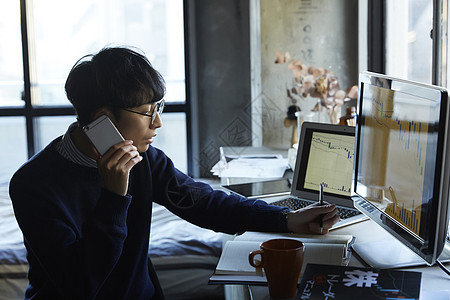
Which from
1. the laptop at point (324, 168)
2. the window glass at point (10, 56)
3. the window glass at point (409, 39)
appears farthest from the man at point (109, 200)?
the window glass at point (10, 56)

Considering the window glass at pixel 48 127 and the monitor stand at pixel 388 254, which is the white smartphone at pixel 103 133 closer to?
the monitor stand at pixel 388 254

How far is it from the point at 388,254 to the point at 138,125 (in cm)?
63

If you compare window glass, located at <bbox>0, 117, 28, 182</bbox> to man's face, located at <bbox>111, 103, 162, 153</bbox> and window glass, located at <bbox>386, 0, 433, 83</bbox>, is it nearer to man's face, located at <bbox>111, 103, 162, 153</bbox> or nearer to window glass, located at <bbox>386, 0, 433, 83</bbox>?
window glass, located at <bbox>386, 0, 433, 83</bbox>

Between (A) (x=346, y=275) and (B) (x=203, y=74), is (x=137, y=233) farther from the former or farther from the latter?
(B) (x=203, y=74)

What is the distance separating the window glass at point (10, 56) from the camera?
10.9 feet

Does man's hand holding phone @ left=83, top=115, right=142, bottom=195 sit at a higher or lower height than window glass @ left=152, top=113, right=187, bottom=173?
higher

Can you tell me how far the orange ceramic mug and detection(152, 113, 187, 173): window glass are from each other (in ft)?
8.48

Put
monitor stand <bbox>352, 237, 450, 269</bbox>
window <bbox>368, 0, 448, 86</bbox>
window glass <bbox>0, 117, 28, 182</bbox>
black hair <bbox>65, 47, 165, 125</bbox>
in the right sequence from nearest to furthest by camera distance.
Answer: monitor stand <bbox>352, 237, 450, 269</bbox>
black hair <bbox>65, 47, 165, 125</bbox>
window <bbox>368, 0, 448, 86</bbox>
window glass <bbox>0, 117, 28, 182</bbox>

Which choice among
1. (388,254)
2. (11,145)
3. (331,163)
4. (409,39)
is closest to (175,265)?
(331,163)

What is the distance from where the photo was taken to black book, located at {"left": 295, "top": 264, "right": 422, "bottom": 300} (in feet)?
2.75

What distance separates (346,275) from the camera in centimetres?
92

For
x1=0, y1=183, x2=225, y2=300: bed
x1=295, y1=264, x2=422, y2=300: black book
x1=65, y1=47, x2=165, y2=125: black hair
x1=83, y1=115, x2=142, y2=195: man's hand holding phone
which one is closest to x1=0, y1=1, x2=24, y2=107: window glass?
x1=0, y1=183, x2=225, y2=300: bed

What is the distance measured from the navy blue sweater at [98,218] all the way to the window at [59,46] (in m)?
2.04

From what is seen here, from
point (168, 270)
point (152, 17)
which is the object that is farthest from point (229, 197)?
point (152, 17)
